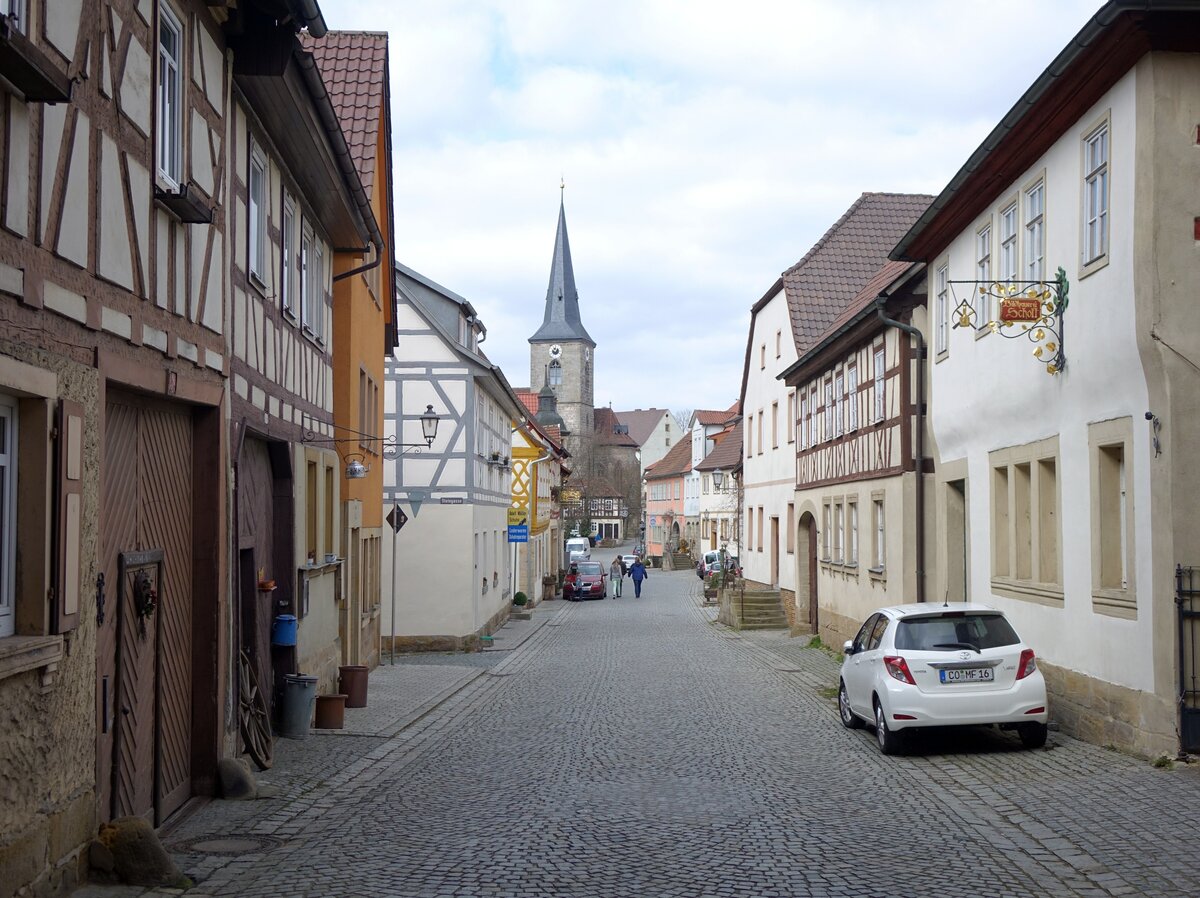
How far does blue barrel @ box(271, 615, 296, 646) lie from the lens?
13719 millimetres

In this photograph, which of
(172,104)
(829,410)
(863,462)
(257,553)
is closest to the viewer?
(172,104)

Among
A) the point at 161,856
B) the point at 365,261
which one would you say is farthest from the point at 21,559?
the point at 365,261

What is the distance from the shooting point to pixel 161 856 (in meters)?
7.46

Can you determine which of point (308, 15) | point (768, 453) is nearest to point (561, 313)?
point (768, 453)

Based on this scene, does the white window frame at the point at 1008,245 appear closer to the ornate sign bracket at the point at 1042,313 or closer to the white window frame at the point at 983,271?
the white window frame at the point at 983,271

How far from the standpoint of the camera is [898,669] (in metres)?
13.0

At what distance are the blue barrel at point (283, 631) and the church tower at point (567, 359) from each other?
10988 cm

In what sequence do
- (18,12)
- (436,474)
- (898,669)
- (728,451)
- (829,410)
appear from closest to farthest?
(18,12)
(898,669)
(829,410)
(436,474)
(728,451)

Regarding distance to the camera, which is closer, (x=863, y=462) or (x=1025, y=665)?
(x=1025, y=665)

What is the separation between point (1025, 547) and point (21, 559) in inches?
479

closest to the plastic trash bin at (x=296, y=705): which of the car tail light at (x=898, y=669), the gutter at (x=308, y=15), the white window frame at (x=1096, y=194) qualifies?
the car tail light at (x=898, y=669)

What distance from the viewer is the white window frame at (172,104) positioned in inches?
349

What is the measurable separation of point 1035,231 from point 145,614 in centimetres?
1030

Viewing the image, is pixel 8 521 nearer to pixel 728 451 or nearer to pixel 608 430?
pixel 728 451
